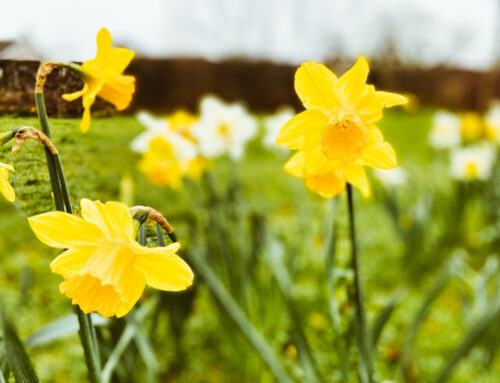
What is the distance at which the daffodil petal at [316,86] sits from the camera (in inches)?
18.3

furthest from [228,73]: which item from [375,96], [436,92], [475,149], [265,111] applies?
[375,96]

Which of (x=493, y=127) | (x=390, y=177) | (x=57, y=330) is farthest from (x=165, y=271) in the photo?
(x=493, y=127)

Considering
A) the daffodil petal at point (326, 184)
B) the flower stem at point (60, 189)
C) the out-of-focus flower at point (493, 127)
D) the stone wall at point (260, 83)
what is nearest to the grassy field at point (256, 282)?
the flower stem at point (60, 189)

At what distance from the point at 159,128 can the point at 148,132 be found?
0.03 meters

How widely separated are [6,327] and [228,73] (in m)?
11.9

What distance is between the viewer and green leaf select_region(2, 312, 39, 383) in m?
0.46

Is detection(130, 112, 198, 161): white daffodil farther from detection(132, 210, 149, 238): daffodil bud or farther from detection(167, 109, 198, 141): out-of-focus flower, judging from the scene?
detection(132, 210, 149, 238): daffodil bud

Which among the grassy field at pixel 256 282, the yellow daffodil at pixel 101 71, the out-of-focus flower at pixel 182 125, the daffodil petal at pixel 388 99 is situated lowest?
the grassy field at pixel 256 282

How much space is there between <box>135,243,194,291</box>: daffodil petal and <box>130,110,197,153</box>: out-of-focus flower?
0.68 m

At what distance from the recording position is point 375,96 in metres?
0.47

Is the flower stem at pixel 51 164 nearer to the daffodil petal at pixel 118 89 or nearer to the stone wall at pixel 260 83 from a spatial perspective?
the daffodil petal at pixel 118 89

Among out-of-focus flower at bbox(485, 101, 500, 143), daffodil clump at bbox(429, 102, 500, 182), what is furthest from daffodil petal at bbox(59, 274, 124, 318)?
out-of-focus flower at bbox(485, 101, 500, 143)

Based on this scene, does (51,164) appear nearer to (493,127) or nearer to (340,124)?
(340,124)

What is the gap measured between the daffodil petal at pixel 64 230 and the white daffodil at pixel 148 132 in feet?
2.47
